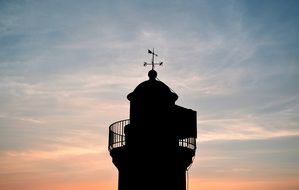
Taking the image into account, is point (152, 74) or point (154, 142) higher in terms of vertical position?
point (152, 74)

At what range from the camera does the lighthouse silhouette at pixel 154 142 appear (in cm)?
1638

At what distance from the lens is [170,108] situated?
17.1 m

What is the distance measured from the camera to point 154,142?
1636cm

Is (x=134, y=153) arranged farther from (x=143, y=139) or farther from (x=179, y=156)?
(x=179, y=156)

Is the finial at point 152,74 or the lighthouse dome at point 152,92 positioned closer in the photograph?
the lighthouse dome at point 152,92

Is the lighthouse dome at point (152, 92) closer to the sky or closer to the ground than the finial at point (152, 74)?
closer to the ground

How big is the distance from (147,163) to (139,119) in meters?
2.11

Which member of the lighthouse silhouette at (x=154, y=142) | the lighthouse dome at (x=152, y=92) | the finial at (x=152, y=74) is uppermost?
the finial at (x=152, y=74)

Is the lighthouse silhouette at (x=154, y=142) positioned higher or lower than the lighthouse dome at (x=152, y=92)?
lower

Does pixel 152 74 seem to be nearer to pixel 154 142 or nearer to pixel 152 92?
Answer: pixel 152 92

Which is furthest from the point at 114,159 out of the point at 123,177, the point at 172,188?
the point at 172,188

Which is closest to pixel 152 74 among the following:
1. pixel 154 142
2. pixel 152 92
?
pixel 152 92

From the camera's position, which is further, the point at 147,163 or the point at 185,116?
the point at 185,116

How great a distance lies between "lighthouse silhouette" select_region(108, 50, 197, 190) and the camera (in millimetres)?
16375
